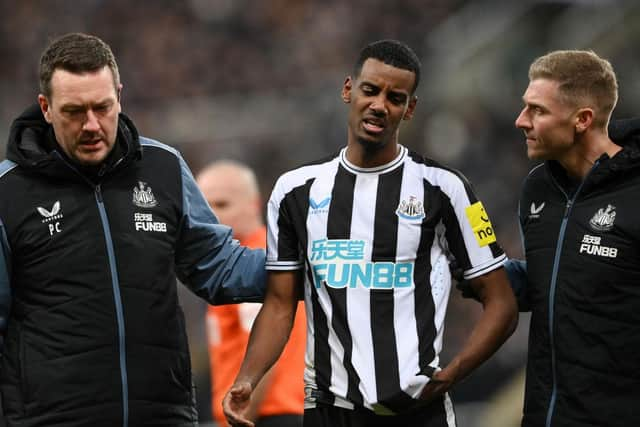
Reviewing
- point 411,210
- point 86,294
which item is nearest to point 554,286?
point 411,210

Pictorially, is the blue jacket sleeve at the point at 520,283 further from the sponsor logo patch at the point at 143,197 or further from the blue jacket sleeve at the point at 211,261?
the sponsor logo patch at the point at 143,197

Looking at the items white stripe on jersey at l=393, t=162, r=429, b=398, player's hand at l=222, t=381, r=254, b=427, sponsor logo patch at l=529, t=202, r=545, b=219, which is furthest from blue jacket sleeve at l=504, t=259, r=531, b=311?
player's hand at l=222, t=381, r=254, b=427

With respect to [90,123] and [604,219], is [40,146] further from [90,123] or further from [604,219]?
[604,219]

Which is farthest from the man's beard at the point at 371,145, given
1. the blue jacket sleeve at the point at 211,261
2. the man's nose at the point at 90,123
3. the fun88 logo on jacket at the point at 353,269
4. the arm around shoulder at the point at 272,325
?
the man's nose at the point at 90,123

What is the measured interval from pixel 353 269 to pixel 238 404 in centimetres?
61

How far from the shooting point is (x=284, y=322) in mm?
3990

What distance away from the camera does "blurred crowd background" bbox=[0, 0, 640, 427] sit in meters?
10.7

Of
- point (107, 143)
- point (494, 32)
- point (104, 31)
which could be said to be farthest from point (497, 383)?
point (104, 31)

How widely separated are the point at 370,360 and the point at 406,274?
323 mm

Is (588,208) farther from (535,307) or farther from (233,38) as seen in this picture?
(233,38)

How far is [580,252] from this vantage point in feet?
12.7

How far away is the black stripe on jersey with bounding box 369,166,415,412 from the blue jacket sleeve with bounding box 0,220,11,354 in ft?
4.08

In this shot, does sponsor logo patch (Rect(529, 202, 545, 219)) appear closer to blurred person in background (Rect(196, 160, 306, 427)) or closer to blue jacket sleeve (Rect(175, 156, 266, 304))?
blue jacket sleeve (Rect(175, 156, 266, 304))

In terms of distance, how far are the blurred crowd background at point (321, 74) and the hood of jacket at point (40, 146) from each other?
5.24m
